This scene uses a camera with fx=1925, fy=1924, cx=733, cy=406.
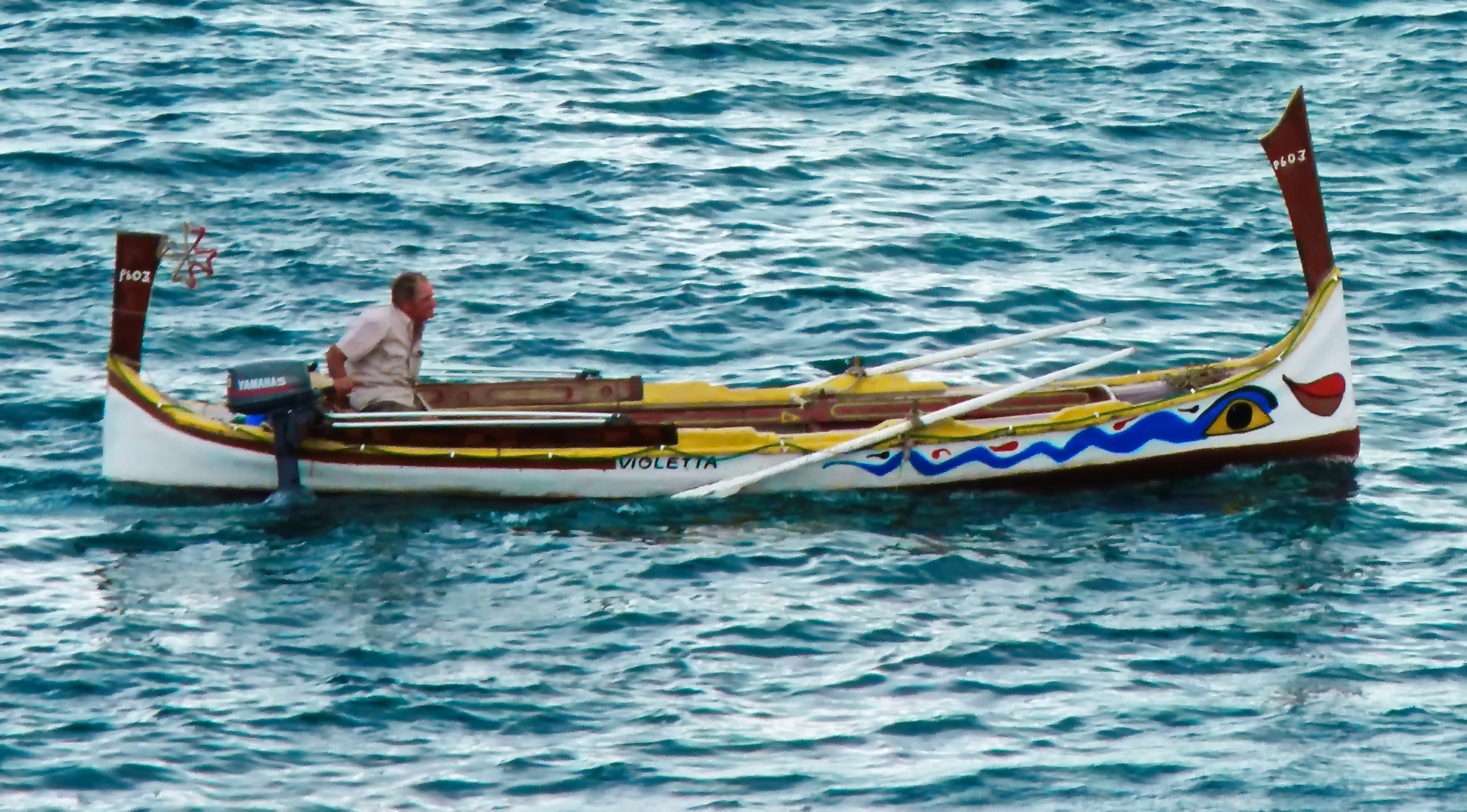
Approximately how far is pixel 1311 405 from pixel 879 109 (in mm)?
11015

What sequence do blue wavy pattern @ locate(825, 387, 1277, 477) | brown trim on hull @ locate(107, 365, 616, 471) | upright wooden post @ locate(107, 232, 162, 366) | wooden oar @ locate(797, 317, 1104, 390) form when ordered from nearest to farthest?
upright wooden post @ locate(107, 232, 162, 366) → brown trim on hull @ locate(107, 365, 616, 471) → blue wavy pattern @ locate(825, 387, 1277, 477) → wooden oar @ locate(797, 317, 1104, 390)

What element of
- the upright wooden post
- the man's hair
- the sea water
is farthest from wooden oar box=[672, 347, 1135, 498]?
the upright wooden post

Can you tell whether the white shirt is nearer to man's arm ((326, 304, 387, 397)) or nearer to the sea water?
man's arm ((326, 304, 387, 397))

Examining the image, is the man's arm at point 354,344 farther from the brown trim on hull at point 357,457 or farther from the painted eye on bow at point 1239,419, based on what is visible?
the painted eye on bow at point 1239,419

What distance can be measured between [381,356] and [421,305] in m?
0.61

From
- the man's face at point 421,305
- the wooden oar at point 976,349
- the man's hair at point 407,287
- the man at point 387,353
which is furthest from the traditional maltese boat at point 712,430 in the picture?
the man's hair at point 407,287

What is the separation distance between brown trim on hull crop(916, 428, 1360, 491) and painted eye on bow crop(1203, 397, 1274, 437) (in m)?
0.17

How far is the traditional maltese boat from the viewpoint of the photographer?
53.4 feet

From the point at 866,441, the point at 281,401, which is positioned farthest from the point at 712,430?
the point at 281,401

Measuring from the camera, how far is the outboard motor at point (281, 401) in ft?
52.0

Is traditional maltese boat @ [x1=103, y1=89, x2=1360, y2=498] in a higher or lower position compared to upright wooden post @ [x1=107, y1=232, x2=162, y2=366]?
lower

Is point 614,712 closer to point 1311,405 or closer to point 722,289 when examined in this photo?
point 1311,405

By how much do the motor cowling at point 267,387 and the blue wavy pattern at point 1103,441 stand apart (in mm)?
4493

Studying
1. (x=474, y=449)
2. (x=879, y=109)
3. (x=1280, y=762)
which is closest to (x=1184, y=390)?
(x=1280, y=762)
